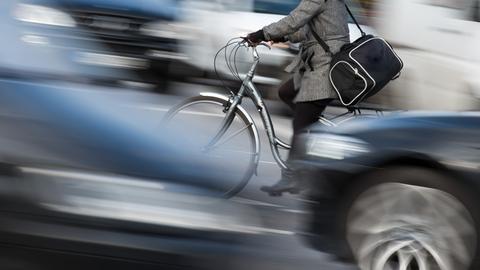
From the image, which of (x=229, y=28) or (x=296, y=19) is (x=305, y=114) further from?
(x=229, y=28)

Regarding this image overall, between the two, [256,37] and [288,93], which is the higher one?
[256,37]

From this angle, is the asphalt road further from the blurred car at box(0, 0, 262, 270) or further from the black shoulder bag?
the black shoulder bag

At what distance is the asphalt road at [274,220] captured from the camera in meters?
3.02

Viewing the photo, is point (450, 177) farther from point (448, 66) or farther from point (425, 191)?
point (448, 66)

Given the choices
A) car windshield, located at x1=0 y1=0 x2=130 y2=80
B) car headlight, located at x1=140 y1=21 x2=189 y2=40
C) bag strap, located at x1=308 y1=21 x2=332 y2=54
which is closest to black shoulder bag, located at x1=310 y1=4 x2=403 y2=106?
bag strap, located at x1=308 y1=21 x2=332 y2=54

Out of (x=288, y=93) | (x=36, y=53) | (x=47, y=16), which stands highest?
(x=36, y=53)

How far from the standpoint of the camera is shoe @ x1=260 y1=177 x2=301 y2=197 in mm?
5938

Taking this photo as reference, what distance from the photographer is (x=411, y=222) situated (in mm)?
4273

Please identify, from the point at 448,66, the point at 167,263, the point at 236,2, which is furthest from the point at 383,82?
the point at 236,2

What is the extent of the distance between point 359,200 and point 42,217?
1995 millimetres

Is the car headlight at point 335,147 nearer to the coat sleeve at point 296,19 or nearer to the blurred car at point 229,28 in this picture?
the coat sleeve at point 296,19

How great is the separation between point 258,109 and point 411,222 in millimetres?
2043

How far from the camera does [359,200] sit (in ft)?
14.5

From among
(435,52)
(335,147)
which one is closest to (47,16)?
(335,147)
